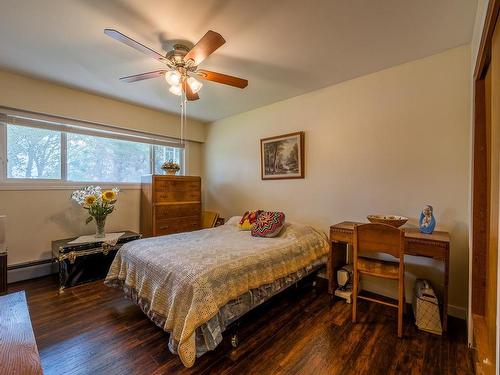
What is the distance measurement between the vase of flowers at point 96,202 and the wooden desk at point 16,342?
1729mm

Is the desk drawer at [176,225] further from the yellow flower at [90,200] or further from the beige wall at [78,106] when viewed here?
the beige wall at [78,106]

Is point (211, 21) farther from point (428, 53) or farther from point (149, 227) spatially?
point (149, 227)

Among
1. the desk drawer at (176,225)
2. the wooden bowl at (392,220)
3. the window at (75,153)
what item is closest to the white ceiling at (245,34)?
the window at (75,153)

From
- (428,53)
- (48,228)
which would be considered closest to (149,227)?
(48,228)

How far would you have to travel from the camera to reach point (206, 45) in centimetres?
162

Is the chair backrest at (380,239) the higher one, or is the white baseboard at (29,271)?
the chair backrest at (380,239)

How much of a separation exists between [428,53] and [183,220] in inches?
142

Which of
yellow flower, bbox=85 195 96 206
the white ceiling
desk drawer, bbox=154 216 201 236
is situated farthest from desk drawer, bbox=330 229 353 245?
yellow flower, bbox=85 195 96 206

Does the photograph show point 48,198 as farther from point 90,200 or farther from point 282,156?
point 282,156

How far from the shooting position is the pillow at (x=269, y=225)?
2629 mm

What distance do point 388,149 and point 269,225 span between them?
1516 millimetres

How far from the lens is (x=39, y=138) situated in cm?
290

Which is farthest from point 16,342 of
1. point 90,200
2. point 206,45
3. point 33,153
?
point 33,153

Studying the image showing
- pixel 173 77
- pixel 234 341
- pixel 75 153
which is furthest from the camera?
pixel 75 153
